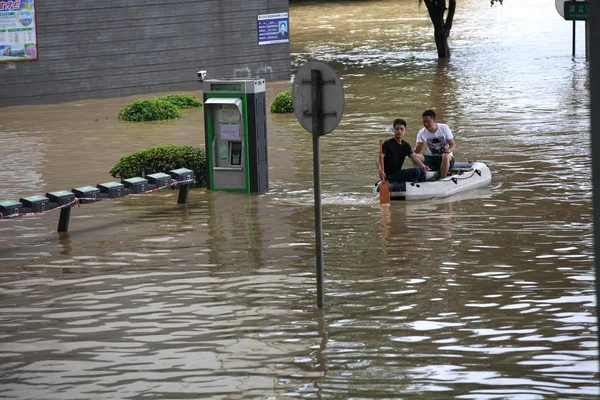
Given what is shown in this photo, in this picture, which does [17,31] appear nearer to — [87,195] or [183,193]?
[183,193]

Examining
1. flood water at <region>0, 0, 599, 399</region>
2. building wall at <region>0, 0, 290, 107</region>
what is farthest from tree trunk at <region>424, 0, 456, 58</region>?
flood water at <region>0, 0, 599, 399</region>

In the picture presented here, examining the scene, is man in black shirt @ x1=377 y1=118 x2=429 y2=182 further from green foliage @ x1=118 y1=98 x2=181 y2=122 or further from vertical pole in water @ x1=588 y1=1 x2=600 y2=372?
vertical pole in water @ x1=588 y1=1 x2=600 y2=372

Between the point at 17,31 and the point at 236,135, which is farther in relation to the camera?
the point at 17,31

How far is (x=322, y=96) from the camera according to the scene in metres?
9.34

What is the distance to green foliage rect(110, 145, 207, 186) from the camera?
1608 cm

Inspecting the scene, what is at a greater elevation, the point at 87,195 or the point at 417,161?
the point at 417,161

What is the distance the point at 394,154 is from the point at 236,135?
238 centimetres

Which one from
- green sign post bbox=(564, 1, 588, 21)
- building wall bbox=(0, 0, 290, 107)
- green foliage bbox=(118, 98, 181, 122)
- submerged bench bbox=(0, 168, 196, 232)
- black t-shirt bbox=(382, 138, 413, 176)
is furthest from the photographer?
building wall bbox=(0, 0, 290, 107)

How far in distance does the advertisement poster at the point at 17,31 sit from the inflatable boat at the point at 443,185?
1559cm

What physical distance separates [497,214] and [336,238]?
228 cm

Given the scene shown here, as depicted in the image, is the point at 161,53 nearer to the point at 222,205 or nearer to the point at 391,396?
the point at 222,205

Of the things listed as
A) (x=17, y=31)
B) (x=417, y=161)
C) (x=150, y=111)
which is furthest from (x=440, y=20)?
(x=417, y=161)

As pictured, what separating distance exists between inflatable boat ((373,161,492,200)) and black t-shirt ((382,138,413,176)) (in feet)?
1.21

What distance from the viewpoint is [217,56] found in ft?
101
